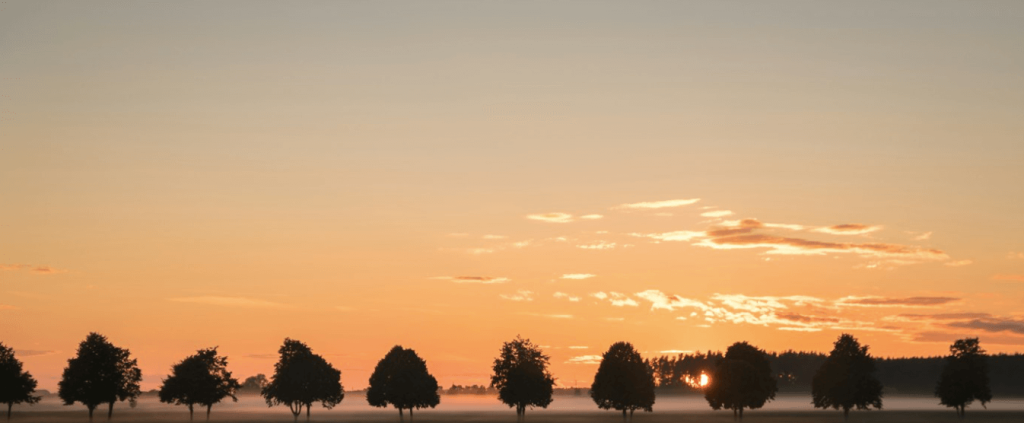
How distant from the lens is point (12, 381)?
487 feet

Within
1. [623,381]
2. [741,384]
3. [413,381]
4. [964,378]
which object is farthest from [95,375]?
[964,378]

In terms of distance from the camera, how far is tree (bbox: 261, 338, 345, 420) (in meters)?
149

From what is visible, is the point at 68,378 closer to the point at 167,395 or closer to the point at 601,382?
the point at 167,395

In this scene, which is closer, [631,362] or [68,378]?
[68,378]

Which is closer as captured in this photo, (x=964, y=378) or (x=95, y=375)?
(x=95, y=375)

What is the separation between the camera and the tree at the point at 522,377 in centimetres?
14775

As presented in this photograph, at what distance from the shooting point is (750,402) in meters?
154

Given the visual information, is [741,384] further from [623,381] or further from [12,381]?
[12,381]

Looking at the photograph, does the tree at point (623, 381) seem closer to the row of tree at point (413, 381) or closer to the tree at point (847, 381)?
the row of tree at point (413, 381)

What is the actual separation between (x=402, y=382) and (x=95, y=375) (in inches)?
1555

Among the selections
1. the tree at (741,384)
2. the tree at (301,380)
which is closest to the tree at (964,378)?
the tree at (741,384)

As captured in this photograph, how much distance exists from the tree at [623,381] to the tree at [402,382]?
75.2 ft

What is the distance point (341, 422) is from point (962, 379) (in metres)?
87.9

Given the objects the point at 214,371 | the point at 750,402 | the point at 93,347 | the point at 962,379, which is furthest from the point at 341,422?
the point at 962,379
